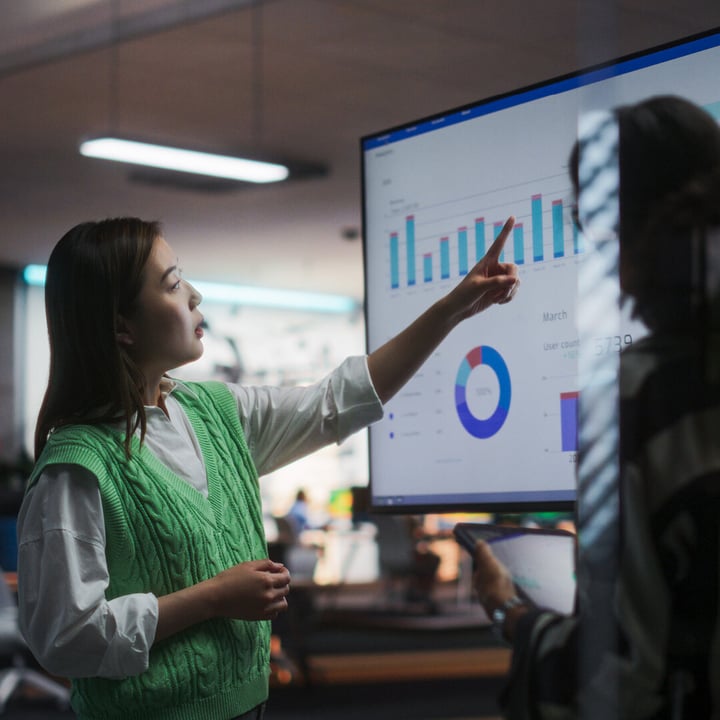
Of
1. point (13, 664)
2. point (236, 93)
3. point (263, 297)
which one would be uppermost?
point (236, 93)

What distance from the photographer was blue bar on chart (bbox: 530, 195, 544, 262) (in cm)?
157

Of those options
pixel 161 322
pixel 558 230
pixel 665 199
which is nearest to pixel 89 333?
pixel 161 322

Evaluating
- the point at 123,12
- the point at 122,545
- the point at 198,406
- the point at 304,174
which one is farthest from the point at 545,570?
the point at 304,174

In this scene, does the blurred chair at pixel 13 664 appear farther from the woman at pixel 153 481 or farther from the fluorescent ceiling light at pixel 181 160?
the woman at pixel 153 481

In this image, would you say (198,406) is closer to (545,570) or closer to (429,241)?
(429,241)

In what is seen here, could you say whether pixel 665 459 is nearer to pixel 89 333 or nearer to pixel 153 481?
pixel 153 481

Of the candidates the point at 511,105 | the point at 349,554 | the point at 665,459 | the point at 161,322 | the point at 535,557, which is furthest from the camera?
the point at 349,554

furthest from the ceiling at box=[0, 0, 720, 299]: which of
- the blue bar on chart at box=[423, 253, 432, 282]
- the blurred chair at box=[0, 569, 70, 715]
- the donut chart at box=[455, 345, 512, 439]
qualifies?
the blurred chair at box=[0, 569, 70, 715]

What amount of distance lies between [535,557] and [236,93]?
213 inches

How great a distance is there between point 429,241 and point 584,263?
2.19ft

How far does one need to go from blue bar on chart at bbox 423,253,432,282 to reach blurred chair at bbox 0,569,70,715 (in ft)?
12.3

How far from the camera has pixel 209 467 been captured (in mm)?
1540

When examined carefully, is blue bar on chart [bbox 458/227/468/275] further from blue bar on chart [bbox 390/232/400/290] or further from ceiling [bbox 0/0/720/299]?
ceiling [bbox 0/0/720/299]

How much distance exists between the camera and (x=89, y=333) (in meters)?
1.50
